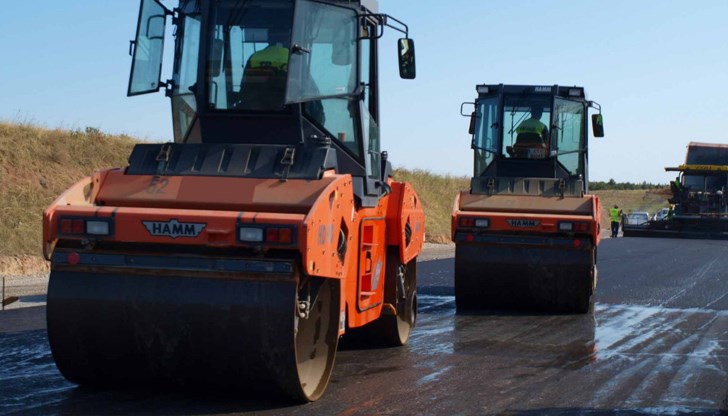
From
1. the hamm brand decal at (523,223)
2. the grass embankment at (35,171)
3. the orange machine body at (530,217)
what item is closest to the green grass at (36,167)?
the grass embankment at (35,171)

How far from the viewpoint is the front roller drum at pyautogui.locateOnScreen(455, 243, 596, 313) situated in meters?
12.5

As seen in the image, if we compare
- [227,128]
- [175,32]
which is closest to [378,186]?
[227,128]

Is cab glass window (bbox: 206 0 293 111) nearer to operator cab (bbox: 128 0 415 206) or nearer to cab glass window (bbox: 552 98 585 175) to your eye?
operator cab (bbox: 128 0 415 206)

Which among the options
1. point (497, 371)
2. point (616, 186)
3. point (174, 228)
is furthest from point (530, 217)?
point (616, 186)

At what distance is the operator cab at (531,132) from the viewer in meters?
14.1

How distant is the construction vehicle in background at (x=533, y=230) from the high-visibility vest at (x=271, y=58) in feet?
18.7

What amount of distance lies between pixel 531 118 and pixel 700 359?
587 cm

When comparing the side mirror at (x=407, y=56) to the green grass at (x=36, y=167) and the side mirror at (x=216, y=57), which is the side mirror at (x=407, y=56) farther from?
the green grass at (x=36, y=167)

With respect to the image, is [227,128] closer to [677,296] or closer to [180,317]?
[180,317]

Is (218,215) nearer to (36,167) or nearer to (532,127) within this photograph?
(532,127)

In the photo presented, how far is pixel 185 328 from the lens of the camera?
611 centimetres

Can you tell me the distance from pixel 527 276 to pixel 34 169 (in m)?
19.7

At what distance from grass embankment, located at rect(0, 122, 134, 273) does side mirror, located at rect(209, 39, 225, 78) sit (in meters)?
14.6

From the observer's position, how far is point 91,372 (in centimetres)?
645
